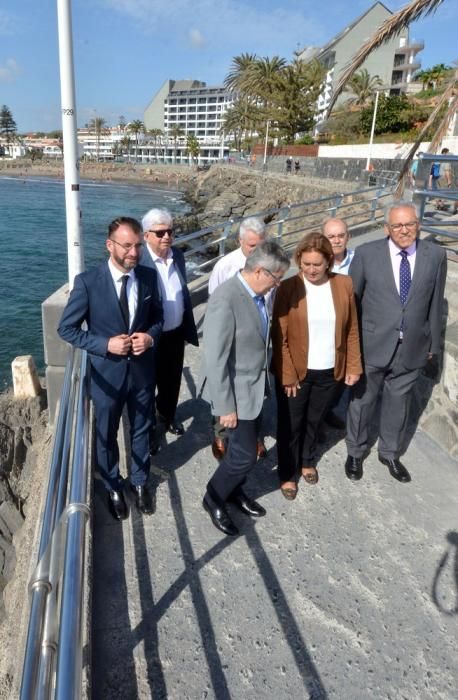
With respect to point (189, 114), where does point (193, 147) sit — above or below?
below

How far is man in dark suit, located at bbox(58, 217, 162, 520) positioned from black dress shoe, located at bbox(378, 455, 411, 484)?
1803 millimetres

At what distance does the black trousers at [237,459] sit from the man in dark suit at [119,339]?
1.63 ft

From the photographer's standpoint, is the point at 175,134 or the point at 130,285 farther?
the point at 175,134

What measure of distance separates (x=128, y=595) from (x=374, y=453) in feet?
7.45

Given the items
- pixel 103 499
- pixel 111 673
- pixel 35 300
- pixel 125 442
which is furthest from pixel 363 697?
pixel 35 300

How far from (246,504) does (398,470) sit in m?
1.24

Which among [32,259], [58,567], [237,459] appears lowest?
[32,259]

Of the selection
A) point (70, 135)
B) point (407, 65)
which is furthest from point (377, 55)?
point (70, 135)

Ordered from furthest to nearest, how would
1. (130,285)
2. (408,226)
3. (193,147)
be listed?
1. (193,147)
2. (408,226)
3. (130,285)

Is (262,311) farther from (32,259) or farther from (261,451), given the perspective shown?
(32,259)

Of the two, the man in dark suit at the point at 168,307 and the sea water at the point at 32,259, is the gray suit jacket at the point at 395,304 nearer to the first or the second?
the man in dark suit at the point at 168,307

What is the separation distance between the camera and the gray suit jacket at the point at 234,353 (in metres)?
2.62

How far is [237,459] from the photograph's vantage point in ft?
9.43

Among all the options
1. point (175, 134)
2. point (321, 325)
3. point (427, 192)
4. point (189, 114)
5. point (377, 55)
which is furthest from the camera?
point (189, 114)
